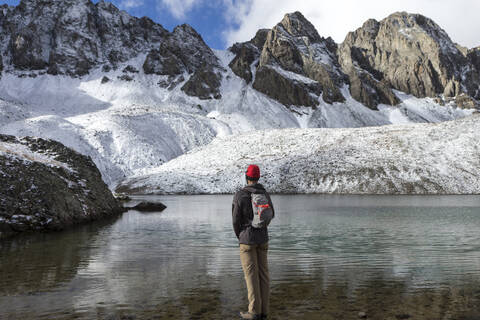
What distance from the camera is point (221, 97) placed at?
7052 inches

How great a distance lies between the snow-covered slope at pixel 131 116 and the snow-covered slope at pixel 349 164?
19.4 metres

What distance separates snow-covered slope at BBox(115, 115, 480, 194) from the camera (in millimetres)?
67562

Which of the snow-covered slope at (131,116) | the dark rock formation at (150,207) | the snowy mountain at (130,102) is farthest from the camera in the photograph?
the snowy mountain at (130,102)

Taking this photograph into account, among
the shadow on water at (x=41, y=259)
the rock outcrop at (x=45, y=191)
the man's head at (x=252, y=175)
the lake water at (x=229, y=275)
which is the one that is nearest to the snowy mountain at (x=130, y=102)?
the rock outcrop at (x=45, y=191)

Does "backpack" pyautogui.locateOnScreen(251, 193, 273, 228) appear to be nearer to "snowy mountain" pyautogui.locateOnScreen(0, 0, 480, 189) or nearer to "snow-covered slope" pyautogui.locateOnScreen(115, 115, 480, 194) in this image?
"snow-covered slope" pyautogui.locateOnScreen(115, 115, 480, 194)

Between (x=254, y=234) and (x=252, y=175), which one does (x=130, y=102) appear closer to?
(x=252, y=175)

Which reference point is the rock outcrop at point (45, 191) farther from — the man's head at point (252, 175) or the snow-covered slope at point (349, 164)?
the snow-covered slope at point (349, 164)

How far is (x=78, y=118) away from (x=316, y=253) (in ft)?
418

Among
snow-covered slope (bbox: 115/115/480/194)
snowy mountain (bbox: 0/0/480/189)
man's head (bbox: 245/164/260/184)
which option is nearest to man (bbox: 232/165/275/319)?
man's head (bbox: 245/164/260/184)

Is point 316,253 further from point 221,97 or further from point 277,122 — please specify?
point 221,97

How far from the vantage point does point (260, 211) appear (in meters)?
7.68

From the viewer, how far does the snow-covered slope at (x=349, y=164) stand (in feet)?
222

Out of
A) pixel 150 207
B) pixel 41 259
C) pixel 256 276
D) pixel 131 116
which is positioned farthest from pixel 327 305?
pixel 131 116

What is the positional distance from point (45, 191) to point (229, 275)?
52.8 ft
